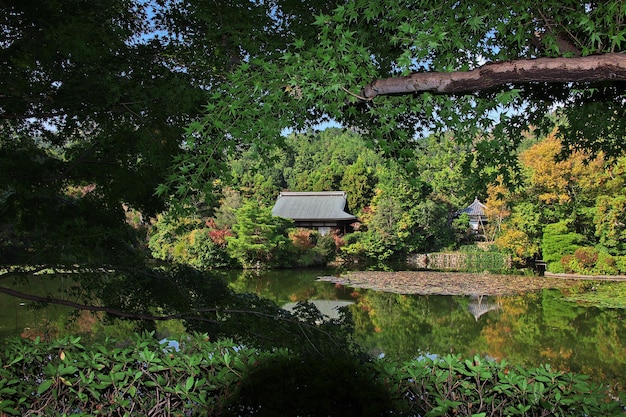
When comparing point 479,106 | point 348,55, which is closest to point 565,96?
point 479,106

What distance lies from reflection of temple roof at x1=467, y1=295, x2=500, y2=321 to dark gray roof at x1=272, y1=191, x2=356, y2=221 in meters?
10.0

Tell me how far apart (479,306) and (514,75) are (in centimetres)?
970

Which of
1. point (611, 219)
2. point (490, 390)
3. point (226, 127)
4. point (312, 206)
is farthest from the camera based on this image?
point (312, 206)

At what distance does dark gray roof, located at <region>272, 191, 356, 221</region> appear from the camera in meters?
21.1

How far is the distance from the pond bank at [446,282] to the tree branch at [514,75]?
Result: 10601 mm

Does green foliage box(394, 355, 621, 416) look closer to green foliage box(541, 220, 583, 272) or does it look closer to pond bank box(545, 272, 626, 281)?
pond bank box(545, 272, 626, 281)

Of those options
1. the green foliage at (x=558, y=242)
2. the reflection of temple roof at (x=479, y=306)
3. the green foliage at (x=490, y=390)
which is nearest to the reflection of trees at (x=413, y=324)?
the reflection of temple roof at (x=479, y=306)

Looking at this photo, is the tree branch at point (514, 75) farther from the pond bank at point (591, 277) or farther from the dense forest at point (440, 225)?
the pond bank at point (591, 277)

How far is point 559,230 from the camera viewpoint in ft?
46.7

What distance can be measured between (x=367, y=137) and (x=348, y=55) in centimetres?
60

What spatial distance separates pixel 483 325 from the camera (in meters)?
8.95

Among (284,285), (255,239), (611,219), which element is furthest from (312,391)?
(255,239)

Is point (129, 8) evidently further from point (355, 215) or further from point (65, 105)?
point (355, 215)

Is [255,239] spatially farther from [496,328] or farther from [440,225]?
[496,328]
